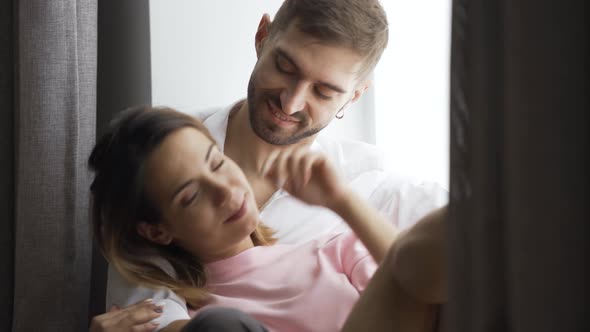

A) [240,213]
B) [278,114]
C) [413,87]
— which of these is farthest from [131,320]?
[413,87]

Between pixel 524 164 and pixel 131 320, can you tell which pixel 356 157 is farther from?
pixel 524 164

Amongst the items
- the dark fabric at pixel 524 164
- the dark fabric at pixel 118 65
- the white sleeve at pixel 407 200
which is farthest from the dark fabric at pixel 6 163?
the dark fabric at pixel 524 164

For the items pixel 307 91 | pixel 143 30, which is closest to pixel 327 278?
pixel 307 91

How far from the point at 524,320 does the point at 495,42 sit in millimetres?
188

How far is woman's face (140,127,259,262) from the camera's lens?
49.5 inches

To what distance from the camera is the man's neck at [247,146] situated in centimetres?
164

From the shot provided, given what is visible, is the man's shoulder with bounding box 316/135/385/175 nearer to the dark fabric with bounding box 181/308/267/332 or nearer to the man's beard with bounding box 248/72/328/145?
the man's beard with bounding box 248/72/328/145

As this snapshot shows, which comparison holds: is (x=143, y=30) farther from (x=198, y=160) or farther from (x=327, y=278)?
(x=327, y=278)

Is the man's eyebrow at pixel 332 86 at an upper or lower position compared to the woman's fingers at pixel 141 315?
upper

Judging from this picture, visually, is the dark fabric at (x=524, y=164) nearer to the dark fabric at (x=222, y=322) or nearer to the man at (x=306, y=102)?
the dark fabric at (x=222, y=322)

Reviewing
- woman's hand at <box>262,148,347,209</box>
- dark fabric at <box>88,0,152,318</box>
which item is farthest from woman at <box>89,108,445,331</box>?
dark fabric at <box>88,0,152,318</box>

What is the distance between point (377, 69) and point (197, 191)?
35.6 inches

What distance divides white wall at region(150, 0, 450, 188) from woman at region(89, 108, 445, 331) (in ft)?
2.17

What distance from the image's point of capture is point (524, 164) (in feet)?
1.60
